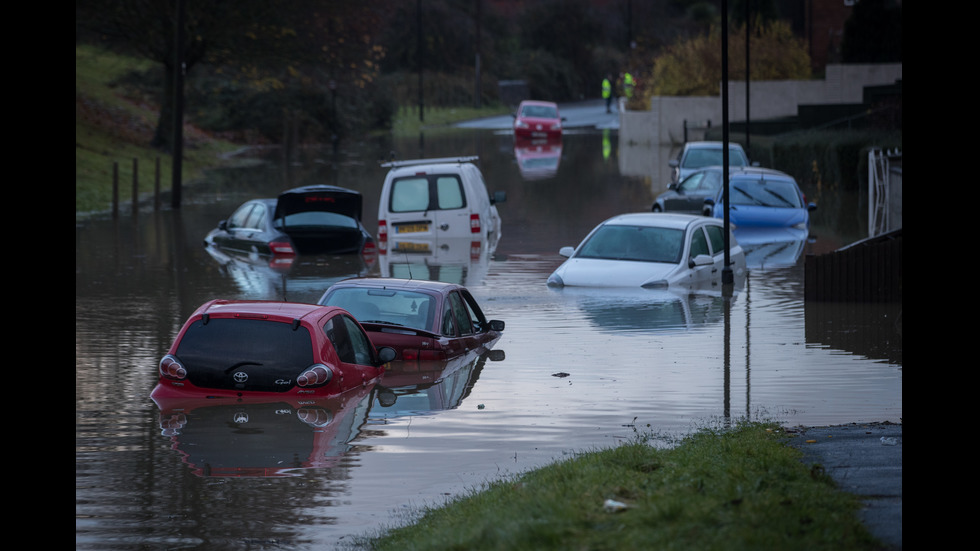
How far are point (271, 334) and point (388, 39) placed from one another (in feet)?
301

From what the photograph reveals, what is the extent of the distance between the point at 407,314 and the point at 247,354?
3404 millimetres

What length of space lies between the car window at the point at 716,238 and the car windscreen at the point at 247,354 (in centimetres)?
1104

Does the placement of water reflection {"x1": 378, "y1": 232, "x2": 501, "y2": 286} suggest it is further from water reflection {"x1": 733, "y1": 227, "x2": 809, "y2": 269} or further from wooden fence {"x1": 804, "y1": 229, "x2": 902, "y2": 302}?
wooden fence {"x1": 804, "y1": 229, "x2": 902, "y2": 302}

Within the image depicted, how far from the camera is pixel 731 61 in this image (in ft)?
203

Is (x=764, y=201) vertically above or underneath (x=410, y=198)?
underneath

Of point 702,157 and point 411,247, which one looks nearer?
point 411,247

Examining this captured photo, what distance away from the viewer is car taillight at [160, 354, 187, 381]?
498 inches

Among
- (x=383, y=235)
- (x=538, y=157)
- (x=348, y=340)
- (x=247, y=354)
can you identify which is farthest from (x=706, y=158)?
(x=247, y=354)

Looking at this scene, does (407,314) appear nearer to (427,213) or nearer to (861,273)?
(861,273)

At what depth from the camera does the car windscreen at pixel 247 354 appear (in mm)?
12562

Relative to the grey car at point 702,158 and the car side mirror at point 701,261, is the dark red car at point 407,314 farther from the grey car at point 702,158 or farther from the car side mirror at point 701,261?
the grey car at point 702,158

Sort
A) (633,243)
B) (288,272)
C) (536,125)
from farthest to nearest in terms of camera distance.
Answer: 1. (536,125)
2. (288,272)
3. (633,243)

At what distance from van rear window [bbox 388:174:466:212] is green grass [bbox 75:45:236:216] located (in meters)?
9.56
